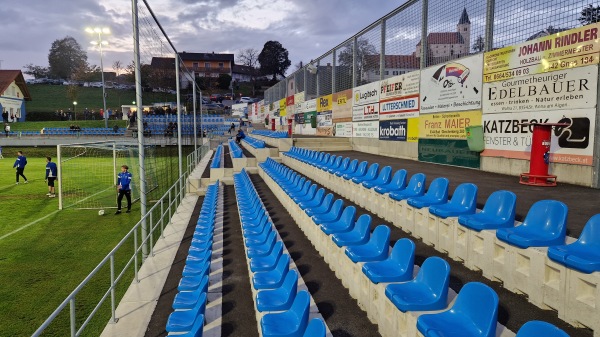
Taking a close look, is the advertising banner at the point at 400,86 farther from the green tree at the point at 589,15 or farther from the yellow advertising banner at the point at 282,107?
the yellow advertising banner at the point at 282,107

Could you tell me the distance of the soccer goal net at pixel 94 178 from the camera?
15.5 m

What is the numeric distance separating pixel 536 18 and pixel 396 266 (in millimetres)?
6752

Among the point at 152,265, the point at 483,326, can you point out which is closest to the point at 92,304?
the point at 152,265

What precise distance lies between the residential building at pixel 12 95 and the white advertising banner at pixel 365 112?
153ft

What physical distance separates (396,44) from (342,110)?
→ 5.64m

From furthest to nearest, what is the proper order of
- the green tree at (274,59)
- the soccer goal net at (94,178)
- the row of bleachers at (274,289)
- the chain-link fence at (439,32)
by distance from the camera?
1. the green tree at (274,59)
2. the soccer goal net at (94,178)
3. the chain-link fence at (439,32)
4. the row of bleachers at (274,289)

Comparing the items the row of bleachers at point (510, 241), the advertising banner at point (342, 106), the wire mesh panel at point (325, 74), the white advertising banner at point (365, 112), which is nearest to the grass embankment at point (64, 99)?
the wire mesh panel at point (325, 74)

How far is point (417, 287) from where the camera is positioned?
10.8ft

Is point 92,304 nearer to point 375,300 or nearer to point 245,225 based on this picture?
point 245,225

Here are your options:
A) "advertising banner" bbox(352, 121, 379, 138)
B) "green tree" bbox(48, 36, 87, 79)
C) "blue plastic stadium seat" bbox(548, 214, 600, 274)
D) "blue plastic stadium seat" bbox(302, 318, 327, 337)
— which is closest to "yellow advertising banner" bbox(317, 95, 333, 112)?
"advertising banner" bbox(352, 121, 379, 138)

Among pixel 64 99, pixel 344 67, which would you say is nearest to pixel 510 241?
pixel 344 67

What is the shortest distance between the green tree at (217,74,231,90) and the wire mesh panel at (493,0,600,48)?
98823mm

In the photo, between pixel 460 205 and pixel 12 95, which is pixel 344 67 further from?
pixel 12 95

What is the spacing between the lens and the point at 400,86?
13.3 m
